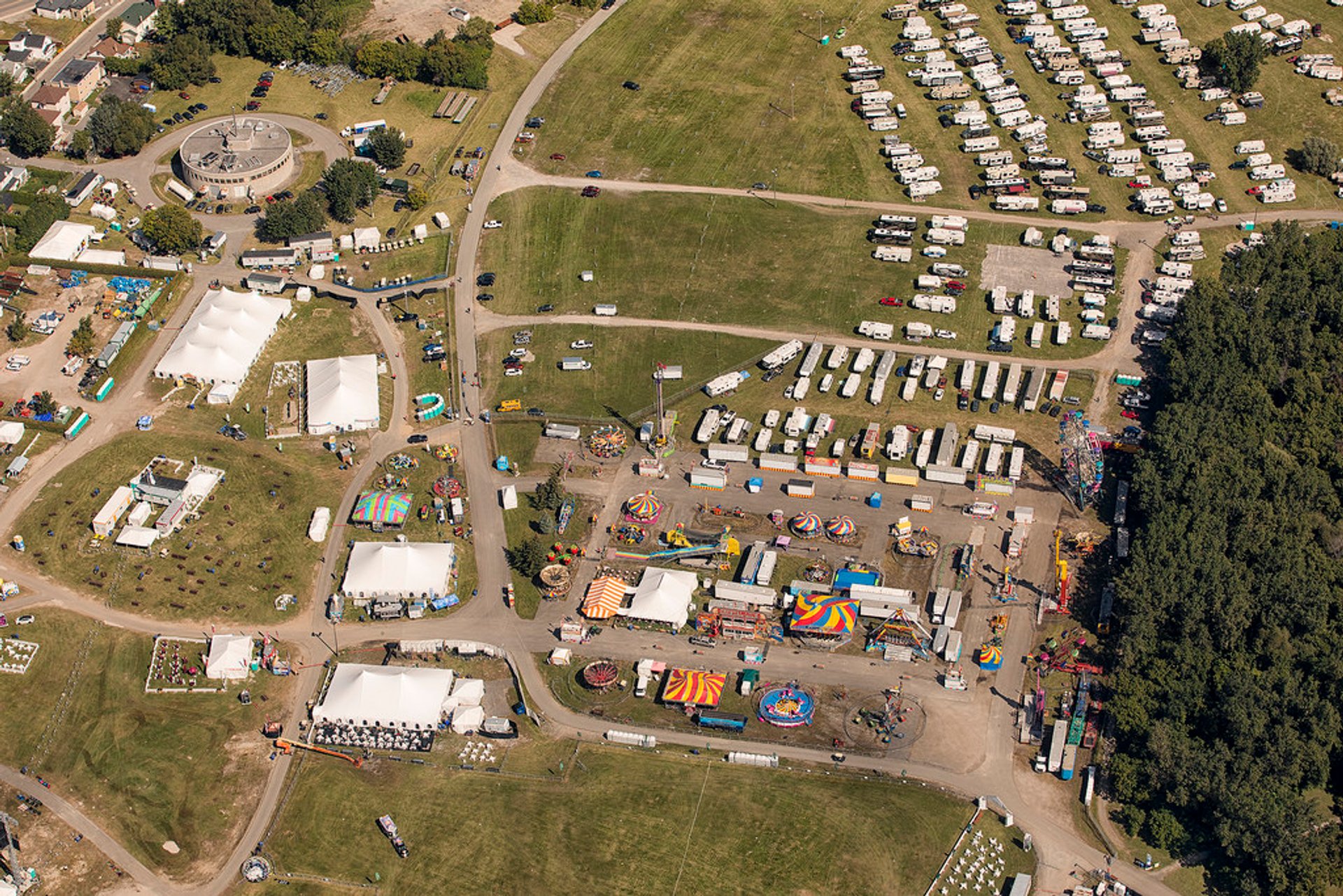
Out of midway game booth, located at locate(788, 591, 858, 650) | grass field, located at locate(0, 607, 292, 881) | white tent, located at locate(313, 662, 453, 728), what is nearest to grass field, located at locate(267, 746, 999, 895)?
white tent, located at locate(313, 662, 453, 728)

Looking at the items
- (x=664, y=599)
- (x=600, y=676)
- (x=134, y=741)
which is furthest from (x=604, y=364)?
(x=134, y=741)

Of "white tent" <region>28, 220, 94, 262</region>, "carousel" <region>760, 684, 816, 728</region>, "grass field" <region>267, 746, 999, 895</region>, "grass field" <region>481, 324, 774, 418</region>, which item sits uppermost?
"white tent" <region>28, 220, 94, 262</region>

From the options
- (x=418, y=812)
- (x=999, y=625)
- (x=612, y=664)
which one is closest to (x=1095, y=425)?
(x=999, y=625)

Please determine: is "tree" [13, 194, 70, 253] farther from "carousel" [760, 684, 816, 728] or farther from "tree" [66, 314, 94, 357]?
"carousel" [760, 684, 816, 728]

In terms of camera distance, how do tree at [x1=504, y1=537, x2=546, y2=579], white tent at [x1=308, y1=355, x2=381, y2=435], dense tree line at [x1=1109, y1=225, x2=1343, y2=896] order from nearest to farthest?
1. dense tree line at [x1=1109, y1=225, x2=1343, y2=896]
2. tree at [x1=504, y1=537, x2=546, y2=579]
3. white tent at [x1=308, y1=355, x2=381, y2=435]

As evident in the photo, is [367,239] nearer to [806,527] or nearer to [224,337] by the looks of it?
[224,337]

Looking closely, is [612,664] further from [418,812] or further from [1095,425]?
[1095,425]

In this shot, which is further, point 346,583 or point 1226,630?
point 346,583
